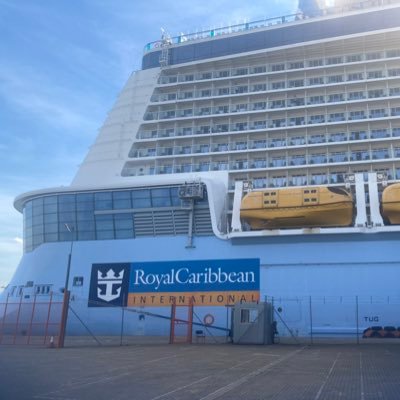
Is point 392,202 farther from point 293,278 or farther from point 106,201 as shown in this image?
point 106,201

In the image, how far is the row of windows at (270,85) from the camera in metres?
31.0

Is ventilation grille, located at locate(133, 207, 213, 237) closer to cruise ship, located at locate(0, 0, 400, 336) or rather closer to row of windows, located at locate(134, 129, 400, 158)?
cruise ship, located at locate(0, 0, 400, 336)

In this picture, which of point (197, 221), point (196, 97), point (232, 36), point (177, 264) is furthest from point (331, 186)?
point (232, 36)

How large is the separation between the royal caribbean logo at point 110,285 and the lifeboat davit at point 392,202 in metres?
15.2

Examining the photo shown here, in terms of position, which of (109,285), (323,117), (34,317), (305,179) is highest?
(323,117)

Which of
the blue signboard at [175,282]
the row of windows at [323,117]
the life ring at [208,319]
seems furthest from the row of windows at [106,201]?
the life ring at [208,319]

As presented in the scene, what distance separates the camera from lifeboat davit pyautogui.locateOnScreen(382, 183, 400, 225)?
2436cm

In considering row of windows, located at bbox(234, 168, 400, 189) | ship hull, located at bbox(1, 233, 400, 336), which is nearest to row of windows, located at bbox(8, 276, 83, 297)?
ship hull, located at bbox(1, 233, 400, 336)

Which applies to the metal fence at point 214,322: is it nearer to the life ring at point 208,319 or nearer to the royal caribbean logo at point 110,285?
the life ring at point 208,319

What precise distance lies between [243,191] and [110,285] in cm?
992

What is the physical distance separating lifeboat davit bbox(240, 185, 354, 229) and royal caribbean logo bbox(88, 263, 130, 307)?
8184 mm

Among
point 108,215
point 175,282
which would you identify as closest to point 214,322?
point 175,282

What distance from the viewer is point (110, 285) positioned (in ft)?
92.8

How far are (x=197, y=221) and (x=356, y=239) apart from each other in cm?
917
